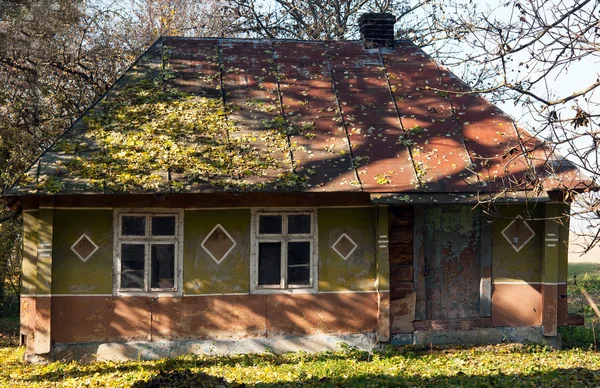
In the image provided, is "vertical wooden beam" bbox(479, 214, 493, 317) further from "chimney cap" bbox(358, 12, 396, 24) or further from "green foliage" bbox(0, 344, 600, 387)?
"chimney cap" bbox(358, 12, 396, 24)

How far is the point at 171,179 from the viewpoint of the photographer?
973cm

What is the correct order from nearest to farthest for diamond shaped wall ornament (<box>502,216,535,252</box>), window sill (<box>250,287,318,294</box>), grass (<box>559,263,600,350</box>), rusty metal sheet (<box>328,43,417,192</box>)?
1. rusty metal sheet (<box>328,43,417,192</box>)
2. window sill (<box>250,287,318,294</box>)
3. diamond shaped wall ornament (<box>502,216,535,252</box>)
4. grass (<box>559,263,600,350</box>)

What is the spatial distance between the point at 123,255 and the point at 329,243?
3.22 m

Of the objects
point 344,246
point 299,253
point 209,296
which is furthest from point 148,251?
point 344,246

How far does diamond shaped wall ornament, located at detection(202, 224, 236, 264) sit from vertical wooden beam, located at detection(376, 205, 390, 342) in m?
2.31

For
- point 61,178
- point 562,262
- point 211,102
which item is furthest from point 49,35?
point 562,262

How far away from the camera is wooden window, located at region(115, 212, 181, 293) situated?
10266 mm

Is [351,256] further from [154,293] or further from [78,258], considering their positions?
[78,258]

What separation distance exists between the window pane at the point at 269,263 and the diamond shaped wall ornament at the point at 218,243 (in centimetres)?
50

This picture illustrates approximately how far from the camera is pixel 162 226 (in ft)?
34.0

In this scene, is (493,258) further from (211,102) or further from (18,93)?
(18,93)

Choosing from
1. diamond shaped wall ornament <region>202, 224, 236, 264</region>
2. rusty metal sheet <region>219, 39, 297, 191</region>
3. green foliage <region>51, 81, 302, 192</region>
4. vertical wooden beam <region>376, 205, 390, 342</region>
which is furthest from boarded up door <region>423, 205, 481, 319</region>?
diamond shaped wall ornament <region>202, 224, 236, 264</region>

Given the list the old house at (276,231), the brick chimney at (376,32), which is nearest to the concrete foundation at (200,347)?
the old house at (276,231)

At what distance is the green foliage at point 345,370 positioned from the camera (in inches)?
328
